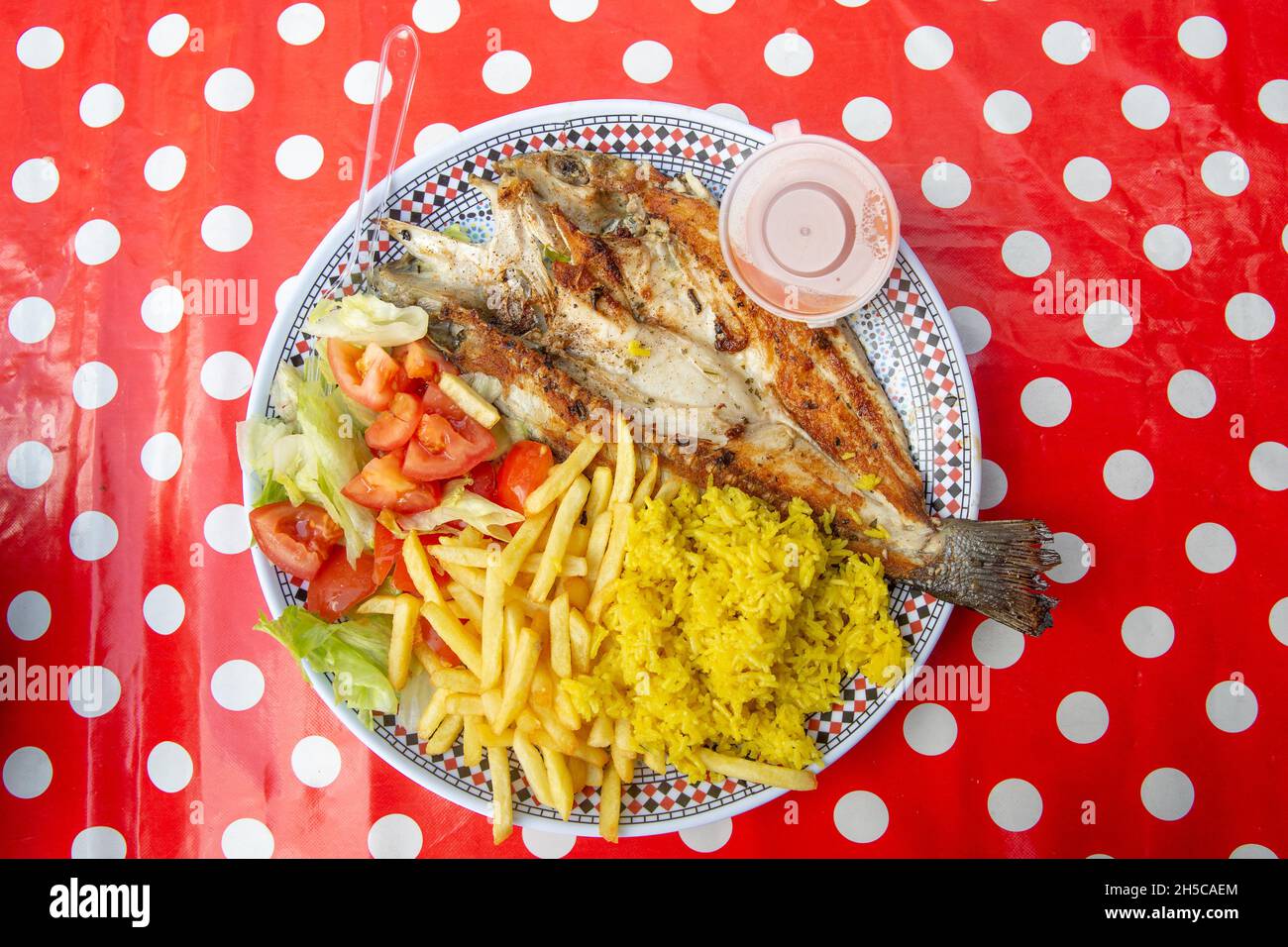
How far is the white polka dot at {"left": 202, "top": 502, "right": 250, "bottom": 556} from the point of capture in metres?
3.44

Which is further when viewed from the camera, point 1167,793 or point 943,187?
point 943,187

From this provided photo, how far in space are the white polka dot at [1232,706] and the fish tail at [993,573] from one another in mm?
876

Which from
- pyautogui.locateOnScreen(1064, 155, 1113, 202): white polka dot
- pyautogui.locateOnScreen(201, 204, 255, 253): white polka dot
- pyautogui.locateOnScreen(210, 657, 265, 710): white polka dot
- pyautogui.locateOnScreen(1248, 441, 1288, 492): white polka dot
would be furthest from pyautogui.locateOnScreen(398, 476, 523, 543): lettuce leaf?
pyautogui.locateOnScreen(1248, 441, 1288, 492): white polka dot

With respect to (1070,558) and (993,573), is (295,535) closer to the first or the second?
(993,573)

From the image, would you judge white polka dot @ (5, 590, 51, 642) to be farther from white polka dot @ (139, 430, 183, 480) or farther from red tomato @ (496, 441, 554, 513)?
red tomato @ (496, 441, 554, 513)

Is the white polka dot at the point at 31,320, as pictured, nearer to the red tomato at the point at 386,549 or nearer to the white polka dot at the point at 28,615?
the white polka dot at the point at 28,615

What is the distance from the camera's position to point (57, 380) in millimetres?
3514

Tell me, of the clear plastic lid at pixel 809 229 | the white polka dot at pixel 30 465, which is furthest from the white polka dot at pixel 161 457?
the clear plastic lid at pixel 809 229

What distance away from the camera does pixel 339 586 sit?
10.3ft

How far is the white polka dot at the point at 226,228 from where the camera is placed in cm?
353

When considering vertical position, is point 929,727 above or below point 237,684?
below

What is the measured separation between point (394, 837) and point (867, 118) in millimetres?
3346

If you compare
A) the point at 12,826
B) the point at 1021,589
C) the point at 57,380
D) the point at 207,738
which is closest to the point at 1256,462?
the point at 1021,589

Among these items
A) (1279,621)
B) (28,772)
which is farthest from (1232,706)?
(28,772)
